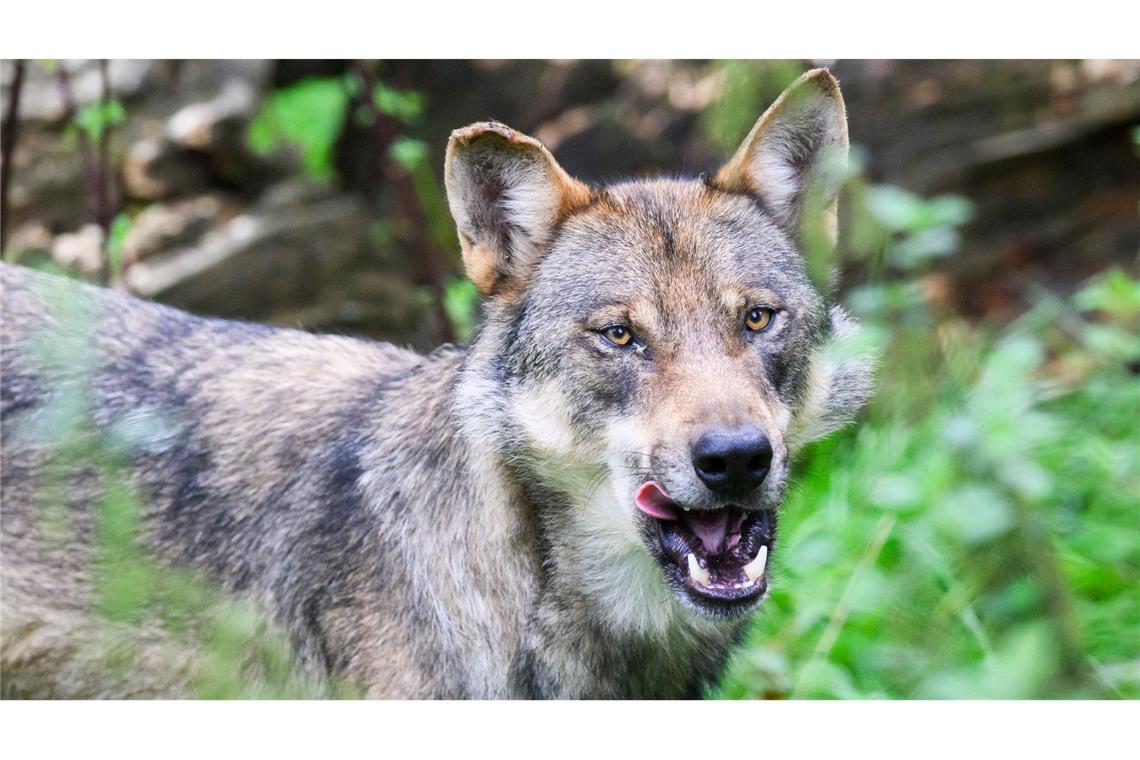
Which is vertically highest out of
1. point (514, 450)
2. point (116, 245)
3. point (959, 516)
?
point (116, 245)

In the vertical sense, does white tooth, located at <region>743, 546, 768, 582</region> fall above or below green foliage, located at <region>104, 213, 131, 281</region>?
below

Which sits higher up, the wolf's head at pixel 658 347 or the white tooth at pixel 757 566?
the wolf's head at pixel 658 347

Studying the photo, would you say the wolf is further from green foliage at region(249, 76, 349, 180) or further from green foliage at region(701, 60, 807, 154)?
green foliage at region(249, 76, 349, 180)

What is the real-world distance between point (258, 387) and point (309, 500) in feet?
1.92

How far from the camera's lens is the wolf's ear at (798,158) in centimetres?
401

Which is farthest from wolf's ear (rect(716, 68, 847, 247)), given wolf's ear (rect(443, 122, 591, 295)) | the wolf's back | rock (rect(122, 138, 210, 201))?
rock (rect(122, 138, 210, 201))

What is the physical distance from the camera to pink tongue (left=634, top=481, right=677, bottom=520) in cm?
366

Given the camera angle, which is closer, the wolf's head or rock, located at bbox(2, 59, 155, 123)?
the wolf's head

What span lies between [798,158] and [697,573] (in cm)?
154

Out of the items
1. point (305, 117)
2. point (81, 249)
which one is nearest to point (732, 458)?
point (305, 117)

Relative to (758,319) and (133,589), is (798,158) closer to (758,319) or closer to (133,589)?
(758,319)

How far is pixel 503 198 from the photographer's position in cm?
407

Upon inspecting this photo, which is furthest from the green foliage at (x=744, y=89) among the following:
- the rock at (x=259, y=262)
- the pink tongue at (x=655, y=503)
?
the rock at (x=259, y=262)

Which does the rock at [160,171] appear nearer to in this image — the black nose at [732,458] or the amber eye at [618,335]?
the amber eye at [618,335]
